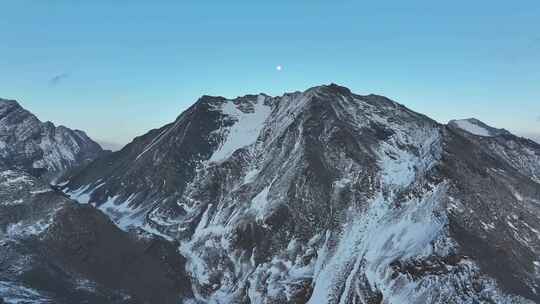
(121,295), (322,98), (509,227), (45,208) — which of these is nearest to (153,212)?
(45,208)

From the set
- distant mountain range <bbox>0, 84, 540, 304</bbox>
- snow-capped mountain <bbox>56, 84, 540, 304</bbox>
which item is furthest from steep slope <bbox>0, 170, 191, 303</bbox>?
snow-capped mountain <bbox>56, 84, 540, 304</bbox>

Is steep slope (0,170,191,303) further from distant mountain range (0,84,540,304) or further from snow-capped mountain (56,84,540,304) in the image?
snow-capped mountain (56,84,540,304)

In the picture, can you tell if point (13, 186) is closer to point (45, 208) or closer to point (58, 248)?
point (45, 208)

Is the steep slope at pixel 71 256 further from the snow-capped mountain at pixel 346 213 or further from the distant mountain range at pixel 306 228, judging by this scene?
the snow-capped mountain at pixel 346 213

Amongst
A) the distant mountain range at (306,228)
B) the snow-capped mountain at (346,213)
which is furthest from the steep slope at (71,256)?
the snow-capped mountain at (346,213)

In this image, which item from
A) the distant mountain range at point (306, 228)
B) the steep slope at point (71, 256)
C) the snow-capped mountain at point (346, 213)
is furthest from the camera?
the steep slope at point (71, 256)

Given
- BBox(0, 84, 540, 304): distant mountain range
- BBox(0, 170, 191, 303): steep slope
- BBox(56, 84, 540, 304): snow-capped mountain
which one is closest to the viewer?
BBox(56, 84, 540, 304): snow-capped mountain
